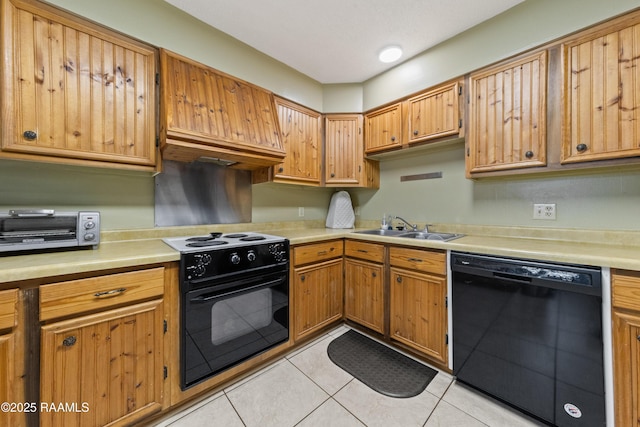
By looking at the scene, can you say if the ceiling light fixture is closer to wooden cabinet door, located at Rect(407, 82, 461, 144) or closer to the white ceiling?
the white ceiling

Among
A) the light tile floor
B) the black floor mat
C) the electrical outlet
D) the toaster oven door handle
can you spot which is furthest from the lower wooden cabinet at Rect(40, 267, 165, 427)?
the electrical outlet

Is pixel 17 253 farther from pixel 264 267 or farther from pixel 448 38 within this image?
pixel 448 38

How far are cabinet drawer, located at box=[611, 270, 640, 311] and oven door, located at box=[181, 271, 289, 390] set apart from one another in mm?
1751

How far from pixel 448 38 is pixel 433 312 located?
7.16 ft

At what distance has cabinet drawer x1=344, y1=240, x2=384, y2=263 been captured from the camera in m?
2.04

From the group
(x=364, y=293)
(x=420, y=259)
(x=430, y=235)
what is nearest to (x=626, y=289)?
(x=420, y=259)

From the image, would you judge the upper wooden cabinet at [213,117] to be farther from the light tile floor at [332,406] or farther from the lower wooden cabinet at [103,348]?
the light tile floor at [332,406]

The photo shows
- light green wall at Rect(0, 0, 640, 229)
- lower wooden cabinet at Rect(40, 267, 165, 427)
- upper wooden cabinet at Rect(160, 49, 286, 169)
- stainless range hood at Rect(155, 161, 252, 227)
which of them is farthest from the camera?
stainless range hood at Rect(155, 161, 252, 227)

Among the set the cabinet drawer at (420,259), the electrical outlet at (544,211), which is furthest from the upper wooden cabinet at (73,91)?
the electrical outlet at (544,211)

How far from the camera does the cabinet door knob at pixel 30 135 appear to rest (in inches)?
47.7

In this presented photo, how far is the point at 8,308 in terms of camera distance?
37.2 inches

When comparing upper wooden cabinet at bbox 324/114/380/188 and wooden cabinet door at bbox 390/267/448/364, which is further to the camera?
→ upper wooden cabinet at bbox 324/114/380/188

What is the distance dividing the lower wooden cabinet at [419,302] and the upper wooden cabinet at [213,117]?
1.35 meters

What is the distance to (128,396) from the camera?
3.97 ft
